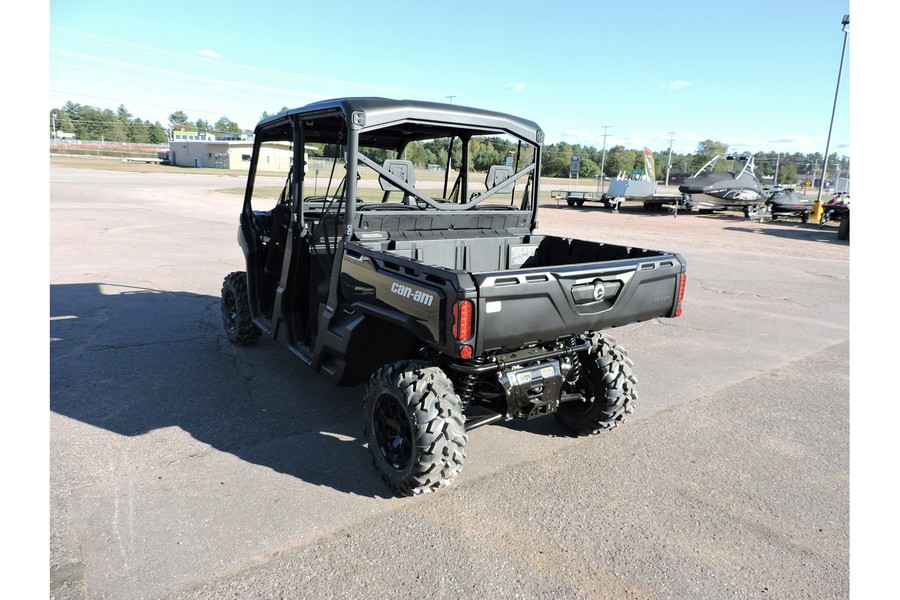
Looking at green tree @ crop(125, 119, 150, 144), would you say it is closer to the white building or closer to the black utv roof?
the white building

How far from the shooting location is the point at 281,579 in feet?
8.96

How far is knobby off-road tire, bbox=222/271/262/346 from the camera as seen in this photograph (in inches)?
229

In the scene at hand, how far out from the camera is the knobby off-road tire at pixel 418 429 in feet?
10.8

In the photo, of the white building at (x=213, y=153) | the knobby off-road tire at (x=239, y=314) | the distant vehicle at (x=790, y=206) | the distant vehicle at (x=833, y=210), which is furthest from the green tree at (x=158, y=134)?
the knobby off-road tire at (x=239, y=314)

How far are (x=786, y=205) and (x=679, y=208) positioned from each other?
15.2ft

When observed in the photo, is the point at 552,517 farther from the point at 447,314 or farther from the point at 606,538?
the point at 447,314

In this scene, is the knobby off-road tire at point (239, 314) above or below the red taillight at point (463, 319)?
below

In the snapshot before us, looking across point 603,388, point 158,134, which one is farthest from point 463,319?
point 158,134

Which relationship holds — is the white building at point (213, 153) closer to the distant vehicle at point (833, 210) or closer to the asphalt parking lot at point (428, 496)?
the distant vehicle at point (833, 210)

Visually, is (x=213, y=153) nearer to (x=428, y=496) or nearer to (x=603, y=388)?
(x=603, y=388)

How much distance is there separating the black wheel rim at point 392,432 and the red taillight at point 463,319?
2.30 feet

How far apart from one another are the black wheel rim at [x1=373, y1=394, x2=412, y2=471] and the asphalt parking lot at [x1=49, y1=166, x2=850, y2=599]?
212 millimetres

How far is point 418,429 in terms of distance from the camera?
3.28 m
